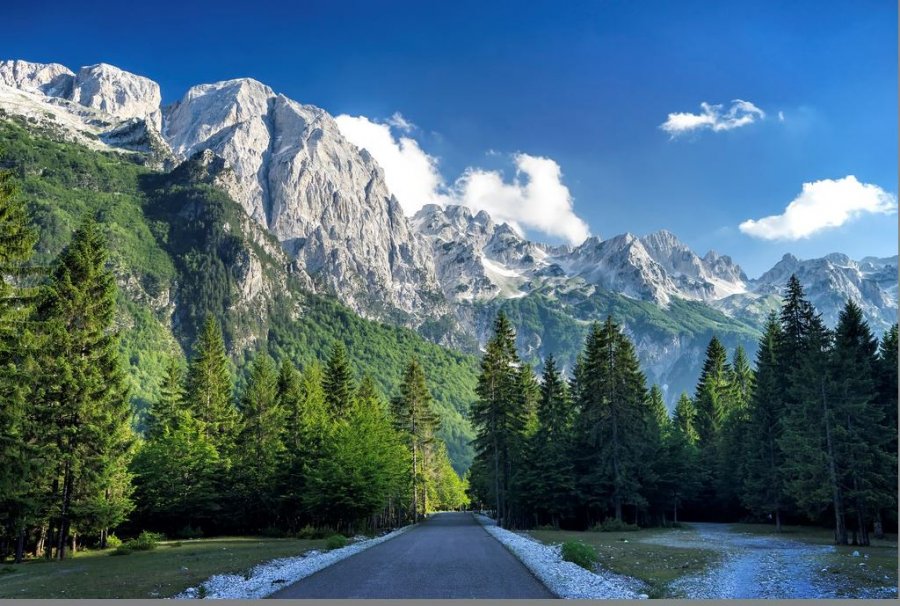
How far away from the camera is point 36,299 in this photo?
20.6 meters

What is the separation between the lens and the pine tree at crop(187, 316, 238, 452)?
5412cm

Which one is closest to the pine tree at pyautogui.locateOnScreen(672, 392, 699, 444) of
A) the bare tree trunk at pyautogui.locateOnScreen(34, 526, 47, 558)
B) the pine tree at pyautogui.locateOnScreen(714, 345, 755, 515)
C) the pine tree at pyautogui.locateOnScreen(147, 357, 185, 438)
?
the pine tree at pyautogui.locateOnScreen(714, 345, 755, 515)

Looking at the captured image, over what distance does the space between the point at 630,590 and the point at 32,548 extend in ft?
114

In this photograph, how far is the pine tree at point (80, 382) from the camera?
1072 inches

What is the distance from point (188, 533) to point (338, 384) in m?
18.8

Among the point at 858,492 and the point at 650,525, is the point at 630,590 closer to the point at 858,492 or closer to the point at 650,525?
the point at 858,492

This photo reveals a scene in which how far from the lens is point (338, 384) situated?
58.7 meters

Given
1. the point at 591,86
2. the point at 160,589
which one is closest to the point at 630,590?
the point at 160,589

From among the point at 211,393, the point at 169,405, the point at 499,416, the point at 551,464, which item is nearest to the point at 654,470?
the point at 551,464

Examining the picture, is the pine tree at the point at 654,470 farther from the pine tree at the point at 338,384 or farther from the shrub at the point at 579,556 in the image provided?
the shrub at the point at 579,556

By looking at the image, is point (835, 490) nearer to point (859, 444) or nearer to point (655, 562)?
point (859, 444)

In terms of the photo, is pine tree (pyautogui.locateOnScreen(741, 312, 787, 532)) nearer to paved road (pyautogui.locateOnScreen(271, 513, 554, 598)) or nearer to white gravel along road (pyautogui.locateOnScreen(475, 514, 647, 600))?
paved road (pyautogui.locateOnScreen(271, 513, 554, 598))

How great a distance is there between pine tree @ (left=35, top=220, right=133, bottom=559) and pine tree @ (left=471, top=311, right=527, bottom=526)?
103 feet

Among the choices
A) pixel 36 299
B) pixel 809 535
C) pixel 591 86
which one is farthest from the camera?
pixel 809 535
